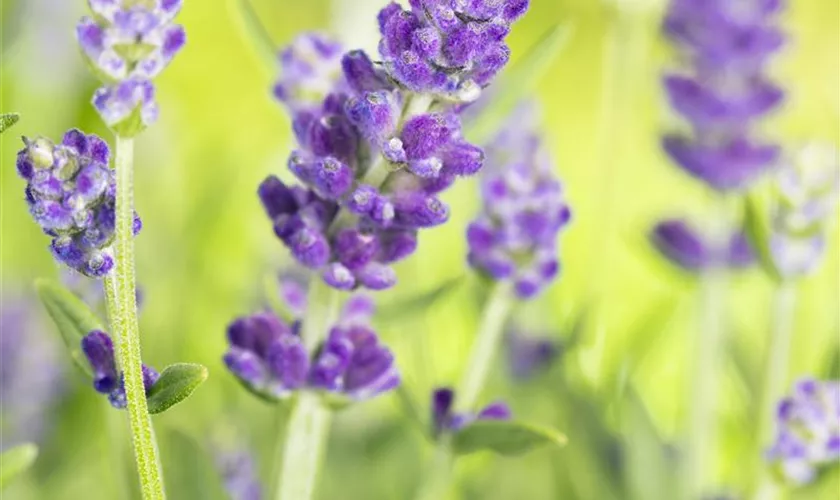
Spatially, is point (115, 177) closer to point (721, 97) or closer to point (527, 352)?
point (527, 352)

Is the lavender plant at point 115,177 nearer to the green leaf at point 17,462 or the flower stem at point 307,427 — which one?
the green leaf at point 17,462

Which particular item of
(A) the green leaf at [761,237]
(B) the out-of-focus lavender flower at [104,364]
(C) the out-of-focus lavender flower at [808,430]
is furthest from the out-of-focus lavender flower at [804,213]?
(B) the out-of-focus lavender flower at [104,364]

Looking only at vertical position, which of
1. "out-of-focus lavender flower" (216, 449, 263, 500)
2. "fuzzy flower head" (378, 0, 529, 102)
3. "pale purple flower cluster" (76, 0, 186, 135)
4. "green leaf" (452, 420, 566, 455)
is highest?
"pale purple flower cluster" (76, 0, 186, 135)

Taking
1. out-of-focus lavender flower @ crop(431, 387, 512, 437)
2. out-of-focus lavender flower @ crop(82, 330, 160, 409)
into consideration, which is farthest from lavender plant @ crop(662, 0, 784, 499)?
out-of-focus lavender flower @ crop(82, 330, 160, 409)

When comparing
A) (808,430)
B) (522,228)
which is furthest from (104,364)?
(808,430)

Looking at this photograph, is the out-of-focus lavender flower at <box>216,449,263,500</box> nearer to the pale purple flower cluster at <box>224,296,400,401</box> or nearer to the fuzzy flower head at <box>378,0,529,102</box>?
the pale purple flower cluster at <box>224,296,400,401</box>

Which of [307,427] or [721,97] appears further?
[721,97]

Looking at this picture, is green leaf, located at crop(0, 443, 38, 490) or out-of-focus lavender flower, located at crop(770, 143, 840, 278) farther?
out-of-focus lavender flower, located at crop(770, 143, 840, 278)

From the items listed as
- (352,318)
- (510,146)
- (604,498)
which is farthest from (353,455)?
(352,318)

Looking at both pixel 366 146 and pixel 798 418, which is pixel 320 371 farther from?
pixel 798 418
